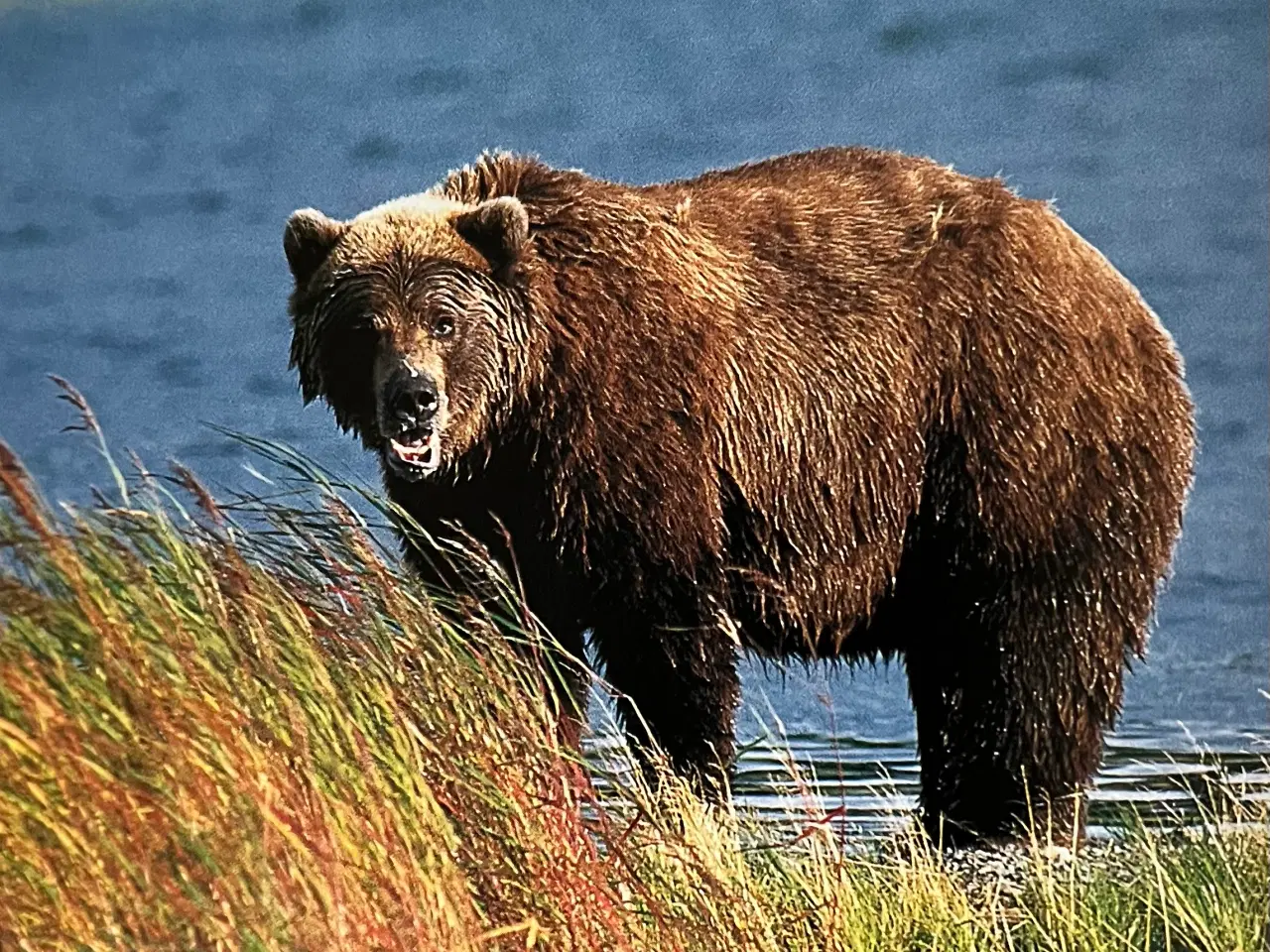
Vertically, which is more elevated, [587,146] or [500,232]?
[587,146]

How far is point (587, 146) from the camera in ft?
16.0

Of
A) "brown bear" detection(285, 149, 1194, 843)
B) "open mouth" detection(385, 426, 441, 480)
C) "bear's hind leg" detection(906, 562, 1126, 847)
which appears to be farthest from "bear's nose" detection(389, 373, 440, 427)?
"bear's hind leg" detection(906, 562, 1126, 847)

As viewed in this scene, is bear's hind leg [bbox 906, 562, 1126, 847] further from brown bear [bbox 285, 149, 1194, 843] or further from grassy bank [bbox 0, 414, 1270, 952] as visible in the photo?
grassy bank [bbox 0, 414, 1270, 952]

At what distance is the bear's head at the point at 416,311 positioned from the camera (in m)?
4.65

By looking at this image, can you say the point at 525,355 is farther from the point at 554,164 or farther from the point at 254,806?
the point at 254,806

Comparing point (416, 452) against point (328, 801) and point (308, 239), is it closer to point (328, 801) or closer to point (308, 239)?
point (308, 239)

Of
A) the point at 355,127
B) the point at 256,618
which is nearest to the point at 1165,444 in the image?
the point at 355,127

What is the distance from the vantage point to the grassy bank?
3021mm

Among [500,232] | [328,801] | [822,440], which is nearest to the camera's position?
[328,801]

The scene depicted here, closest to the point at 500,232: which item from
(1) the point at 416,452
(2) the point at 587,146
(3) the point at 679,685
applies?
(2) the point at 587,146

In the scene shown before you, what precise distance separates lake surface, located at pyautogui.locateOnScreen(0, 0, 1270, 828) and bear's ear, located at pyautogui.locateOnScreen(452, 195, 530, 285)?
27 centimetres

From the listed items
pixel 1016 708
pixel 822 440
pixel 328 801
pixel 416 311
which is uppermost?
pixel 416 311

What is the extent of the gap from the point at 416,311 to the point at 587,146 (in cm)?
62

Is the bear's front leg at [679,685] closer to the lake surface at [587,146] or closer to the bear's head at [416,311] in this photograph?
the lake surface at [587,146]
